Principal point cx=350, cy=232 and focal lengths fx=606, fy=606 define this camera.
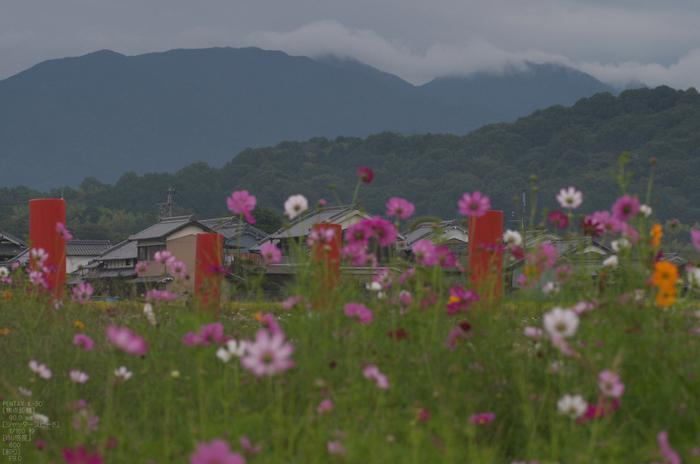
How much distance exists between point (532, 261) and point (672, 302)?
0.61 m

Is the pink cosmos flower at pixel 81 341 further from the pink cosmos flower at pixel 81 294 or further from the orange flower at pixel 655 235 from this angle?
the orange flower at pixel 655 235

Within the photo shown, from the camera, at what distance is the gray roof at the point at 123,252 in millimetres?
27136

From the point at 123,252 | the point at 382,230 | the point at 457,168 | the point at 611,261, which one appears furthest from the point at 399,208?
the point at 457,168

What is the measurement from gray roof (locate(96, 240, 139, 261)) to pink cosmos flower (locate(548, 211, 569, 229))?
26.4 m

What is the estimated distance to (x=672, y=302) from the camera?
2.18 m

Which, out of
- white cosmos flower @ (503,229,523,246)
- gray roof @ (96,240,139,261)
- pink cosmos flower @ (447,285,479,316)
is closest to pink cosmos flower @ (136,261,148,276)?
pink cosmos flower @ (447,285,479,316)

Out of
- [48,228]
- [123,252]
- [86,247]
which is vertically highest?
[86,247]

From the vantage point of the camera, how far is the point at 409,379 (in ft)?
7.93

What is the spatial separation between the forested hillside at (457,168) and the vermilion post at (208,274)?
35.8 meters

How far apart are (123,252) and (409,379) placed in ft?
89.3

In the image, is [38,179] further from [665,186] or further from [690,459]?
[690,459]

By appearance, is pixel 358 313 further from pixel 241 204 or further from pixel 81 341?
pixel 81 341

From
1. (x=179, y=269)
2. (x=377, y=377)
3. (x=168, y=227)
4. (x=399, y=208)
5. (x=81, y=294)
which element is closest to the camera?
(x=377, y=377)

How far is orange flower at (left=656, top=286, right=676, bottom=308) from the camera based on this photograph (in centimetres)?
214
